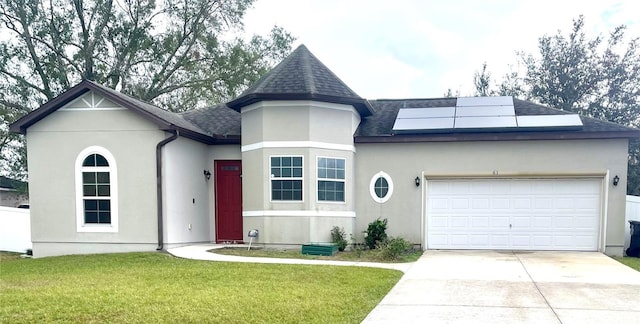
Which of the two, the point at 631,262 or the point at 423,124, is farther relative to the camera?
the point at 423,124

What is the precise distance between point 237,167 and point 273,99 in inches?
109

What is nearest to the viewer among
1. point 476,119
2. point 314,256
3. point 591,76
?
point 314,256

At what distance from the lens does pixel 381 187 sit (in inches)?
488

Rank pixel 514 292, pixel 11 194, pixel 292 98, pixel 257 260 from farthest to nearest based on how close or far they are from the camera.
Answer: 1. pixel 11 194
2. pixel 292 98
3. pixel 257 260
4. pixel 514 292

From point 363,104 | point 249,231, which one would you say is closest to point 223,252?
point 249,231

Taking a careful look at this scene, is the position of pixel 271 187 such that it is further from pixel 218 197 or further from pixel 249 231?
pixel 218 197

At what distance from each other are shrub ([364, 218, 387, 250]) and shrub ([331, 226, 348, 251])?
0.62m

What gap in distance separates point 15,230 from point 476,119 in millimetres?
14116

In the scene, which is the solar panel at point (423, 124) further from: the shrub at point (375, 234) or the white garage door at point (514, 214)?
the shrub at point (375, 234)

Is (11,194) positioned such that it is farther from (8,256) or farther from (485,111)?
(485,111)

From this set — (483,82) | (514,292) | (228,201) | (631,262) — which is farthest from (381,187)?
(483,82)

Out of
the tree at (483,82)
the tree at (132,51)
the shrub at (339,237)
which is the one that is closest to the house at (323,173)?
the shrub at (339,237)

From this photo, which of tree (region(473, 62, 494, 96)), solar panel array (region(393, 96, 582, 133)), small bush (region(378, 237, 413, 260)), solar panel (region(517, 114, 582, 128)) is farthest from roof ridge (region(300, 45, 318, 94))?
tree (region(473, 62, 494, 96))

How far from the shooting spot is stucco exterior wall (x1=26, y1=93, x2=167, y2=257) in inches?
440
